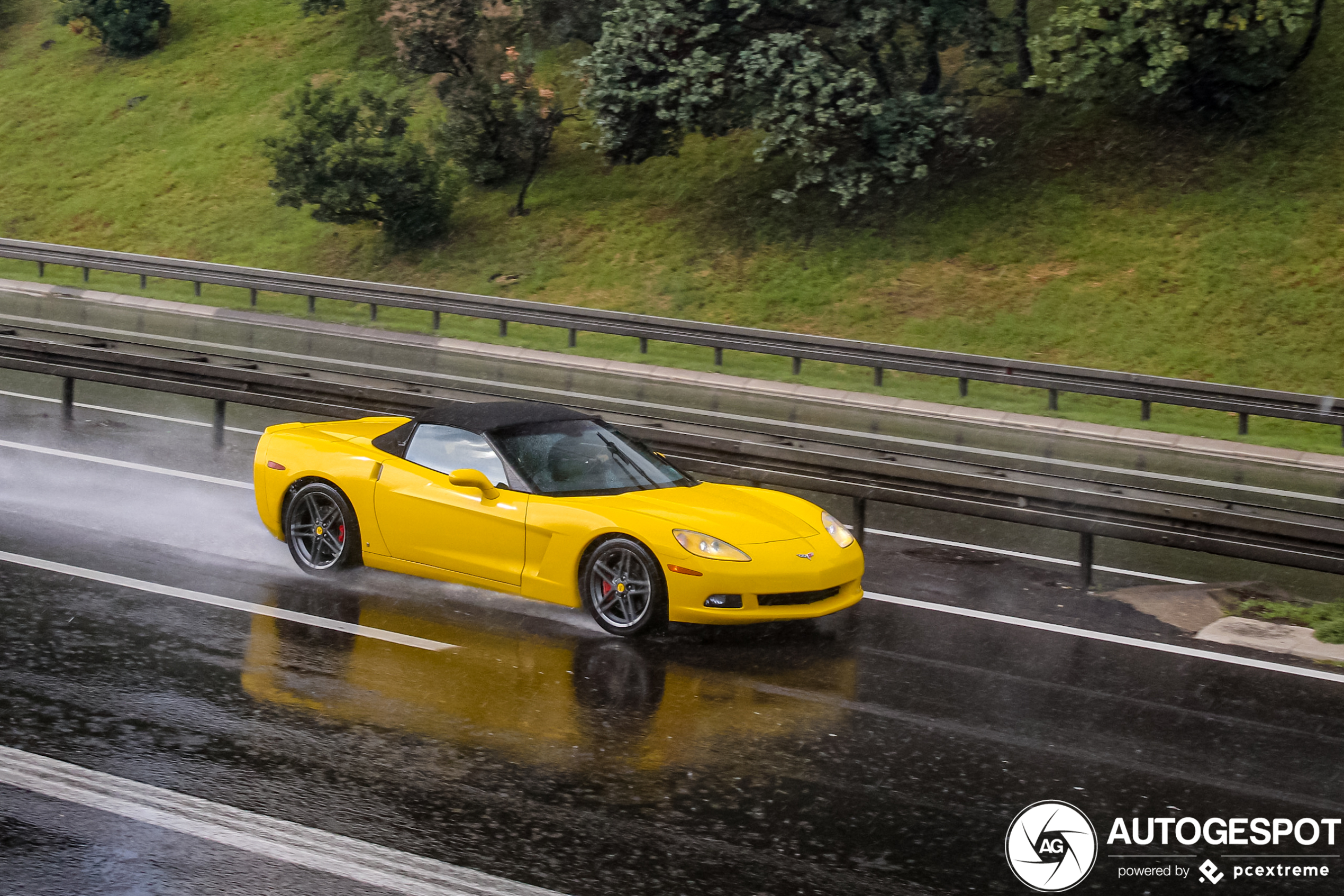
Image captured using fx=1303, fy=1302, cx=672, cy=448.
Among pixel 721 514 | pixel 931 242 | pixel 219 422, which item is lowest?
pixel 219 422

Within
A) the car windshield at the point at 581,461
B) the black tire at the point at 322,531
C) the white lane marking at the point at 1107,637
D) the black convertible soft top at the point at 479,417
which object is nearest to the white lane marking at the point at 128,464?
the black tire at the point at 322,531

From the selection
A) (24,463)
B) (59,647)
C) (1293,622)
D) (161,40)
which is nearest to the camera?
(59,647)

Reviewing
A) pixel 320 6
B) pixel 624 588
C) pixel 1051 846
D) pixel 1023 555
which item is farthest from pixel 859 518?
pixel 320 6

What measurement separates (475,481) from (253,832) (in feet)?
10.7

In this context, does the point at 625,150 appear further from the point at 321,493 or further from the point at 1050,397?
the point at 321,493

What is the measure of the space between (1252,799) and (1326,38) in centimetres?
2655

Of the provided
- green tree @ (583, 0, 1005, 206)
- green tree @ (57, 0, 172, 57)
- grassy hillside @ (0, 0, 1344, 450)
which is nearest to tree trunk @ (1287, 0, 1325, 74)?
grassy hillside @ (0, 0, 1344, 450)

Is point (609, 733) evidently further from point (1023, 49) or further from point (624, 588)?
point (1023, 49)

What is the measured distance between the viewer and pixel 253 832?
496 centimetres

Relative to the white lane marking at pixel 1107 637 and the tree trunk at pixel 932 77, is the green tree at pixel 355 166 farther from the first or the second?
the white lane marking at pixel 1107 637

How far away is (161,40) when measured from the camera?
42.5 m

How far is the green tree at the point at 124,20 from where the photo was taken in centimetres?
4150

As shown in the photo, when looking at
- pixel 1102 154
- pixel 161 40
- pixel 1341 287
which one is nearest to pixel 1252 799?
pixel 1341 287

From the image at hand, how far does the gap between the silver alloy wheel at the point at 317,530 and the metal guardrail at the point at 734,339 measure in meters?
13.1
